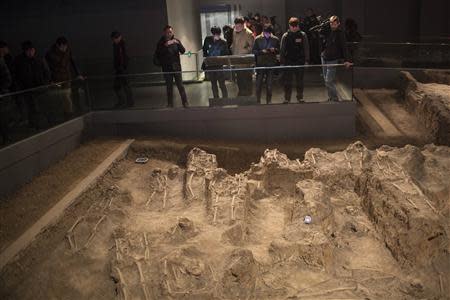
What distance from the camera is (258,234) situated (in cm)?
703

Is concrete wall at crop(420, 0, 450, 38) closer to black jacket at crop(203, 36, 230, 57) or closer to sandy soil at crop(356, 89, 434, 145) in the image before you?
sandy soil at crop(356, 89, 434, 145)

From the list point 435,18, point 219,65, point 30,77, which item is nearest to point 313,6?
point 435,18

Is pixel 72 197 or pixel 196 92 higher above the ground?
pixel 196 92

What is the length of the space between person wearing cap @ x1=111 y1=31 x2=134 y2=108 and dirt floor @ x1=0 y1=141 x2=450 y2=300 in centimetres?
172

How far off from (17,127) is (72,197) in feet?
5.33

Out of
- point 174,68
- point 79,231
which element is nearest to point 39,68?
point 174,68

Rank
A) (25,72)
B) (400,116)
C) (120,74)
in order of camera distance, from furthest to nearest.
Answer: (400,116) < (120,74) < (25,72)

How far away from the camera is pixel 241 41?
34.1ft

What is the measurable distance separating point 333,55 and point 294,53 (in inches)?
32.0

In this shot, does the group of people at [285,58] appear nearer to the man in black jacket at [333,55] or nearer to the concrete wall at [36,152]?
the man in black jacket at [333,55]

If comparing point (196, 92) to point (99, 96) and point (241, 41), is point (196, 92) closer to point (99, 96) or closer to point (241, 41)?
point (241, 41)

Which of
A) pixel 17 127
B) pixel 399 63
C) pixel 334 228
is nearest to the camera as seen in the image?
pixel 334 228

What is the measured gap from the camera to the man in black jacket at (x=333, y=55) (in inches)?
381

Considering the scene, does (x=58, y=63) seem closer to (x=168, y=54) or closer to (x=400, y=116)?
(x=168, y=54)
